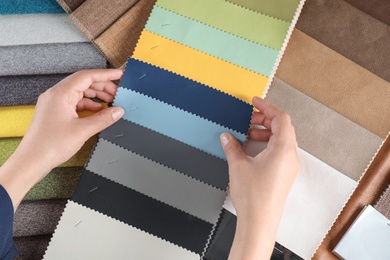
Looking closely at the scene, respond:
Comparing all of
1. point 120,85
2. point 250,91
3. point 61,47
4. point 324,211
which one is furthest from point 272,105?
point 61,47

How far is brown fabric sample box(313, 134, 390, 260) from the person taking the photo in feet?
4.86

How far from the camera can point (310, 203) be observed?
1458mm

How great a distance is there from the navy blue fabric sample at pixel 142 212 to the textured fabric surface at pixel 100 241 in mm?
20

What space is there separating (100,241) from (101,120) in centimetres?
40

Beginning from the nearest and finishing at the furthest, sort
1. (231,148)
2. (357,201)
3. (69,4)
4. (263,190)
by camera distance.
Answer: (263,190)
(231,148)
(357,201)
(69,4)

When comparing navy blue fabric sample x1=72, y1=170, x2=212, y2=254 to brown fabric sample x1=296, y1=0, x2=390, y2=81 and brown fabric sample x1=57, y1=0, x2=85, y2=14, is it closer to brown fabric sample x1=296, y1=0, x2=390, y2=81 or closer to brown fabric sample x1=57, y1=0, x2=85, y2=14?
brown fabric sample x1=57, y1=0, x2=85, y2=14

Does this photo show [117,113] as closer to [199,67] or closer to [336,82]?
[199,67]

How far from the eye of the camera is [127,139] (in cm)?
149

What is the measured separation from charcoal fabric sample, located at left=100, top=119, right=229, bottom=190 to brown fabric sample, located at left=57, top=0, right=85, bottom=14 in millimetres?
456

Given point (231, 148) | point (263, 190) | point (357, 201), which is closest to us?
point (263, 190)

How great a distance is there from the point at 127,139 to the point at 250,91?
0.44 meters

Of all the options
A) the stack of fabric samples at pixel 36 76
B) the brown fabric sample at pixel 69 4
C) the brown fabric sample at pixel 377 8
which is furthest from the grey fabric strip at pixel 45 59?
the brown fabric sample at pixel 377 8

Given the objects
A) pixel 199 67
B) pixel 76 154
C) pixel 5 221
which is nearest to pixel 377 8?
pixel 199 67

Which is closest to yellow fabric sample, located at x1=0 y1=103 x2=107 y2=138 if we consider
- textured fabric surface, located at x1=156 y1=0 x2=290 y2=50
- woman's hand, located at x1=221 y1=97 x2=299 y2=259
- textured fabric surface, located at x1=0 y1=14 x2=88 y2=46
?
textured fabric surface, located at x1=0 y1=14 x2=88 y2=46
